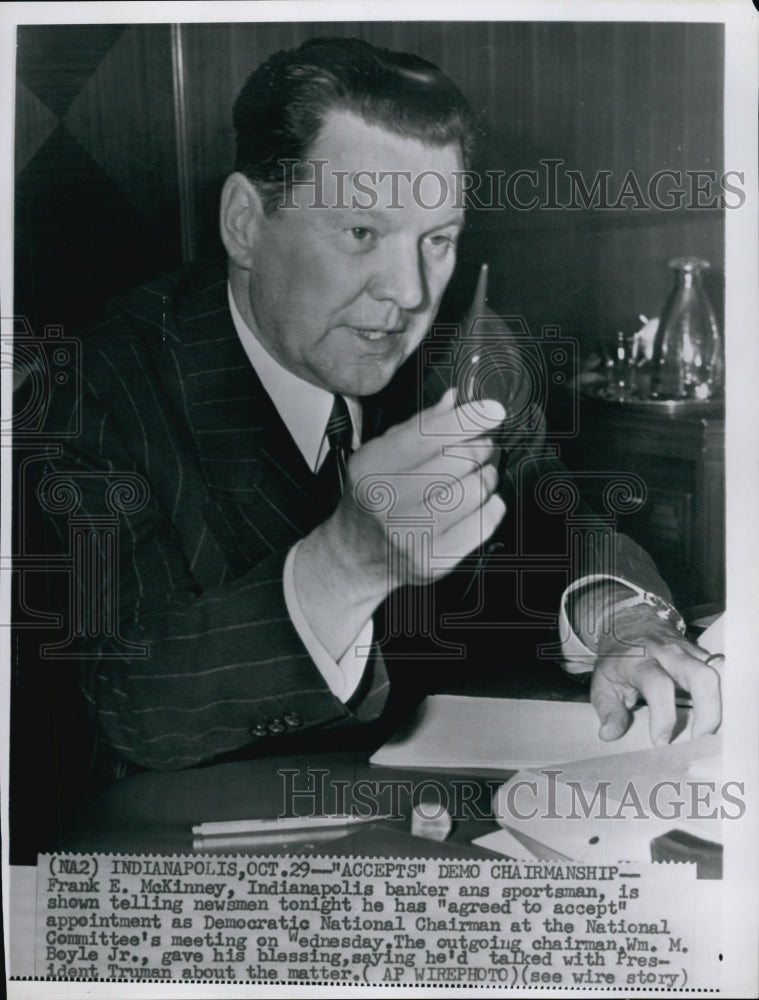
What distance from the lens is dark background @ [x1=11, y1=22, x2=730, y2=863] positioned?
1774 mm

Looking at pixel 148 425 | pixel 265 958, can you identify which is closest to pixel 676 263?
pixel 148 425

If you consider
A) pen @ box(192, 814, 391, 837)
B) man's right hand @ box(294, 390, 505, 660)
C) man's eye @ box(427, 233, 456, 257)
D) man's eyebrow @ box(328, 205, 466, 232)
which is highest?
man's eyebrow @ box(328, 205, 466, 232)

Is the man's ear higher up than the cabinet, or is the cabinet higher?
the man's ear

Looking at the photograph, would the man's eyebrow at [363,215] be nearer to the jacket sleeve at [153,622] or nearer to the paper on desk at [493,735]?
the jacket sleeve at [153,622]

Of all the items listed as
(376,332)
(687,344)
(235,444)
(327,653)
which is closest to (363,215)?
(376,332)

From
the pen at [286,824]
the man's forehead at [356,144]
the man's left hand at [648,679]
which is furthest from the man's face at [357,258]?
the pen at [286,824]

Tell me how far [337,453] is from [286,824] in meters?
0.65

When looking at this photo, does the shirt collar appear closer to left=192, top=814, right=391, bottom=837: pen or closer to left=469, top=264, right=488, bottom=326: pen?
left=469, top=264, right=488, bottom=326: pen

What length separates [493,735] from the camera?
5.83 ft

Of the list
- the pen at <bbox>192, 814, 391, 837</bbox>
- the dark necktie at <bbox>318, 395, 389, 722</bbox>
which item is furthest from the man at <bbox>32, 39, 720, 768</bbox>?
the pen at <bbox>192, 814, 391, 837</bbox>

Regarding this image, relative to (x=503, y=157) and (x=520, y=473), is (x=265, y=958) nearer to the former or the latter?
(x=520, y=473)

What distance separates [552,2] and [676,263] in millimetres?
495

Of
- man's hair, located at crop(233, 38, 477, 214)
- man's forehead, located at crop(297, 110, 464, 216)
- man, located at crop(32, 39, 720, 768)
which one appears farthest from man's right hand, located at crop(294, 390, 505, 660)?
man's hair, located at crop(233, 38, 477, 214)

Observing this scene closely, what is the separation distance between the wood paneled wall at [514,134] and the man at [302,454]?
0.05m
